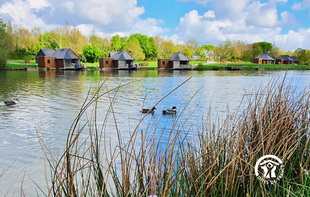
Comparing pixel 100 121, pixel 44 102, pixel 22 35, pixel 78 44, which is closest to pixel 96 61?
pixel 78 44

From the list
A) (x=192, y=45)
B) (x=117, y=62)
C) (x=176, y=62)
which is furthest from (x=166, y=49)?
(x=117, y=62)

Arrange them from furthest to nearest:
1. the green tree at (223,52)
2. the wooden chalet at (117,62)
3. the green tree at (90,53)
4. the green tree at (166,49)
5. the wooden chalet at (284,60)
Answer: the green tree at (166,49)
the wooden chalet at (284,60)
the green tree at (223,52)
the green tree at (90,53)
the wooden chalet at (117,62)

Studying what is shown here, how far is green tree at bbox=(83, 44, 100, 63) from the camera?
60.8m

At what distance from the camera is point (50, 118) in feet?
30.2

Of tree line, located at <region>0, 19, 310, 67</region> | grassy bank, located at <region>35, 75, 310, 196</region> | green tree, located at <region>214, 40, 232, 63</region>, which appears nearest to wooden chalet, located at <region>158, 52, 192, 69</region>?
tree line, located at <region>0, 19, 310, 67</region>

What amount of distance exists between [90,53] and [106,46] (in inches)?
458

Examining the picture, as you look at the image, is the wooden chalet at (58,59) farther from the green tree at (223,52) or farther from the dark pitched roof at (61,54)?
the green tree at (223,52)

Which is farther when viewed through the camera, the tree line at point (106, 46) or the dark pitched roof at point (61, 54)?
the tree line at point (106, 46)

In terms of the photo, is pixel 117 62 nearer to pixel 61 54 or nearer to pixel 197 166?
pixel 61 54

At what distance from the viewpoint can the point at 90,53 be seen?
61.1 meters

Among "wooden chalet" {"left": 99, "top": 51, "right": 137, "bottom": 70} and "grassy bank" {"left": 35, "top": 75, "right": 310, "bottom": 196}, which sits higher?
"wooden chalet" {"left": 99, "top": 51, "right": 137, "bottom": 70}

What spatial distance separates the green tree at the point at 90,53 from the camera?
2394 inches

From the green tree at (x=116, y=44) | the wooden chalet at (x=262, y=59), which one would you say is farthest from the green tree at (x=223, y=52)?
the green tree at (x=116, y=44)

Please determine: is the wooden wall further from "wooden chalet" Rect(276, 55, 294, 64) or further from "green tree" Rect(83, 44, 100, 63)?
"wooden chalet" Rect(276, 55, 294, 64)
